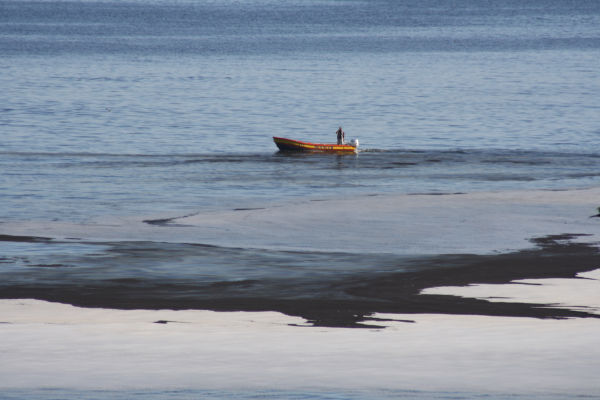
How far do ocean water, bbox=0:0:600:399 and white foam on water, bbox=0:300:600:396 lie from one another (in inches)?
37.3

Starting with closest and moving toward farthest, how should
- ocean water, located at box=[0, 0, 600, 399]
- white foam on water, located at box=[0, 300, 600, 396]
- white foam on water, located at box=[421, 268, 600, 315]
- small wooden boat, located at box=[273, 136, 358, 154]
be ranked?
1. white foam on water, located at box=[0, 300, 600, 396]
2. white foam on water, located at box=[421, 268, 600, 315]
3. ocean water, located at box=[0, 0, 600, 399]
4. small wooden boat, located at box=[273, 136, 358, 154]

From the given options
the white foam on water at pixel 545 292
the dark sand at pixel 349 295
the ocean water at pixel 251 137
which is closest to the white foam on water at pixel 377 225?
the ocean water at pixel 251 137

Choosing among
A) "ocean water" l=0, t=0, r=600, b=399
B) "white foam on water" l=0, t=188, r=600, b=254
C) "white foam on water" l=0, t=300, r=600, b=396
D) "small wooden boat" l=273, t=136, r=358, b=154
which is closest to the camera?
"white foam on water" l=0, t=300, r=600, b=396

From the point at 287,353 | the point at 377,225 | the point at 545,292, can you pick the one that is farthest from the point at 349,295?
the point at 377,225

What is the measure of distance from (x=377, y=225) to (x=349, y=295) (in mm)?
11785

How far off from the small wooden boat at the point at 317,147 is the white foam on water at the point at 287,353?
117 ft

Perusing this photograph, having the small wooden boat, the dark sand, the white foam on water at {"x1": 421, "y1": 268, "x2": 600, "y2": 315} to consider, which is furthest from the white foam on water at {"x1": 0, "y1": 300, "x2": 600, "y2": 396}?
the small wooden boat

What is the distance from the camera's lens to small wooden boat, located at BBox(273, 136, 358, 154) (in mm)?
60031

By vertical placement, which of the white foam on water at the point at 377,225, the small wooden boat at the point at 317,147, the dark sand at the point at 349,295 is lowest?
the dark sand at the point at 349,295

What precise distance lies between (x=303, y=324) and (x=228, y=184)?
2579 cm

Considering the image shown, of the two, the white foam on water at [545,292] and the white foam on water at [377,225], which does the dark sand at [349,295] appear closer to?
the white foam on water at [545,292]

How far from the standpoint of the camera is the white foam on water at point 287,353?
61.8 feet

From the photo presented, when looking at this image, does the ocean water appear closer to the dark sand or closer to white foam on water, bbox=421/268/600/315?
the dark sand

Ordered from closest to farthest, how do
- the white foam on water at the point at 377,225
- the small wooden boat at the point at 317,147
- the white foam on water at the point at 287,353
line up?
1. the white foam on water at the point at 287,353
2. the white foam on water at the point at 377,225
3. the small wooden boat at the point at 317,147
